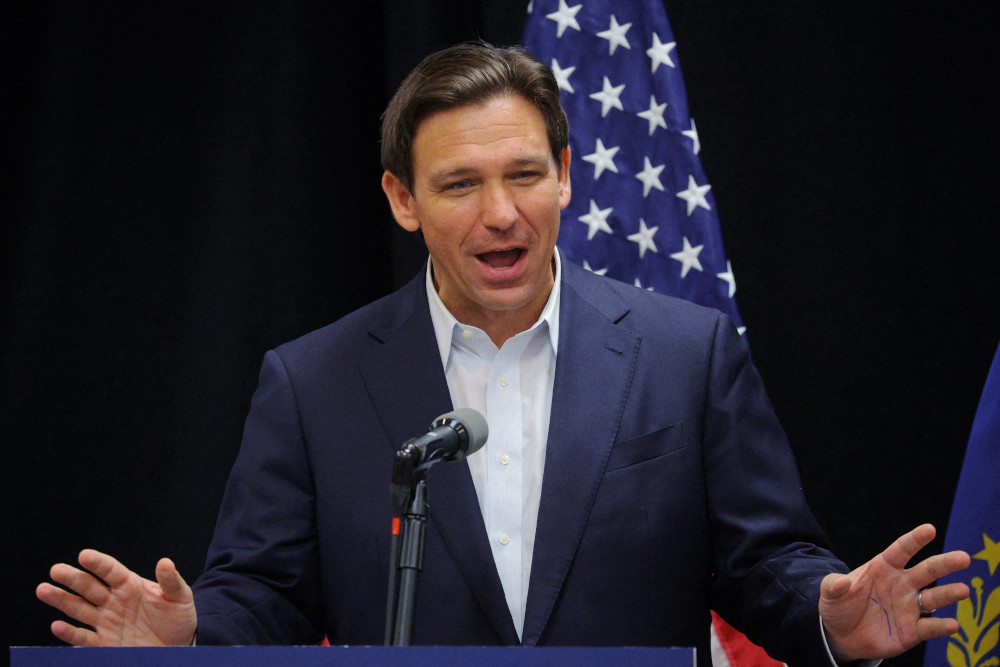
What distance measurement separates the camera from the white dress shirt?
73.4 inches

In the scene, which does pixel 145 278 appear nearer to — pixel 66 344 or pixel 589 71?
pixel 66 344

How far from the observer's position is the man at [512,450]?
183 centimetres

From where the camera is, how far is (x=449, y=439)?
4.25 feet

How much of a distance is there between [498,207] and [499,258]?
0.11m

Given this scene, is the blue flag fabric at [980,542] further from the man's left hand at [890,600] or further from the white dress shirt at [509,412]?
the white dress shirt at [509,412]

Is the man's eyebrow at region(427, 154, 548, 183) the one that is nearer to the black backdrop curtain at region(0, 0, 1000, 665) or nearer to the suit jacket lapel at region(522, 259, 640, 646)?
the suit jacket lapel at region(522, 259, 640, 646)

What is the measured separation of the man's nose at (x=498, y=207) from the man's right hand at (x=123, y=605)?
2.70 ft

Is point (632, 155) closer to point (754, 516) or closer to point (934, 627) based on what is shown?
point (754, 516)

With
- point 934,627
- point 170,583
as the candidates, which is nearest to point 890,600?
point 934,627

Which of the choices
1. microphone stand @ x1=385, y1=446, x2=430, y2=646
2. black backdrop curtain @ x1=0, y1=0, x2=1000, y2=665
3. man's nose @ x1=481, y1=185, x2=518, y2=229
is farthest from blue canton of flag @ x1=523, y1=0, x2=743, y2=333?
microphone stand @ x1=385, y1=446, x2=430, y2=646

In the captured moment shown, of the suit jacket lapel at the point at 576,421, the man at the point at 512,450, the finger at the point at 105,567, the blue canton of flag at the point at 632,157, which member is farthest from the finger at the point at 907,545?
the blue canton of flag at the point at 632,157

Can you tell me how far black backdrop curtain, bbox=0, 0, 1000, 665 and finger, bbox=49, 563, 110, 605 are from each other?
1470mm

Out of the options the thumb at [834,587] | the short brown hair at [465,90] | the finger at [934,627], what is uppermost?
the short brown hair at [465,90]

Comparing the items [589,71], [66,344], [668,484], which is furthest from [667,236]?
[66,344]
